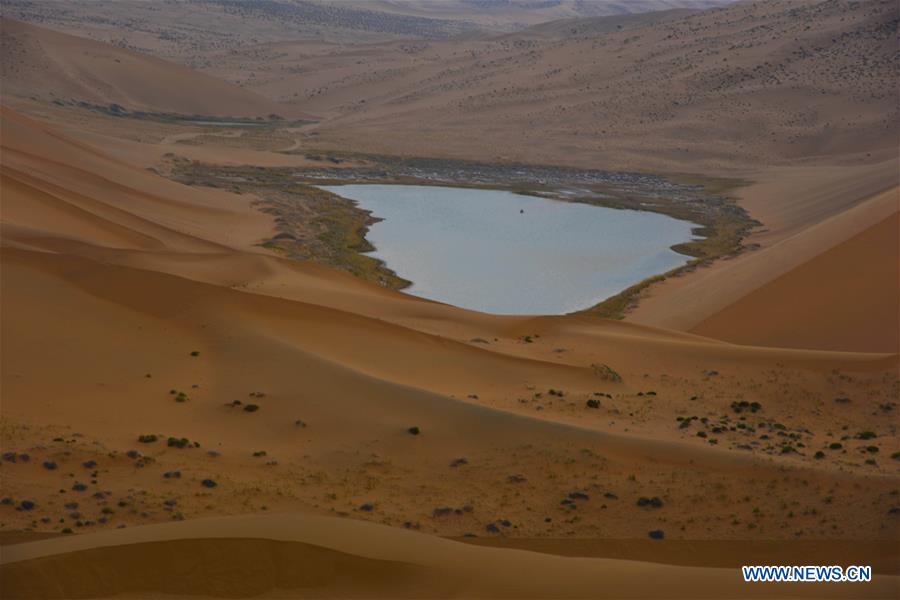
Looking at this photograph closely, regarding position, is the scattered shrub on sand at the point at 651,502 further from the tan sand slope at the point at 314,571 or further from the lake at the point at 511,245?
the lake at the point at 511,245

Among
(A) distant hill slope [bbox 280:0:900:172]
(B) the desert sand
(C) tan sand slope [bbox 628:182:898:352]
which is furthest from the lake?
(A) distant hill slope [bbox 280:0:900:172]

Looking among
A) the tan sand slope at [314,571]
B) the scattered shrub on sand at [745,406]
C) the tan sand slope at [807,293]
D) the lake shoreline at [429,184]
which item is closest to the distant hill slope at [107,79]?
the lake shoreline at [429,184]

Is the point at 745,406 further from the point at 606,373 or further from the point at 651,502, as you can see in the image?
the point at 651,502

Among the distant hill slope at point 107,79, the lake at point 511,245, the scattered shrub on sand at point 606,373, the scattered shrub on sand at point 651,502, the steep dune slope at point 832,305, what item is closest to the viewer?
the scattered shrub on sand at point 651,502

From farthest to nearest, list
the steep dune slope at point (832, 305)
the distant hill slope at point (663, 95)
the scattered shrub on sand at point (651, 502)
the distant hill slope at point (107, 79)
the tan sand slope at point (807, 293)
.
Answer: the distant hill slope at point (107, 79), the distant hill slope at point (663, 95), the tan sand slope at point (807, 293), the steep dune slope at point (832, 305), the scattered shrub on sand at point (651, 502)

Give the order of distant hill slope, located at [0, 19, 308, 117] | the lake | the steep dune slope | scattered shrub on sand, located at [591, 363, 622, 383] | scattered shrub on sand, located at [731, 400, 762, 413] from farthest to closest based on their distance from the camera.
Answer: distant hill slope, located at [0, 19, 308, 117] < the lake < the steep dune slope < scattered shrub on sand, located at [591, 363, 622, 383] < scattered shrub on sand, located at [731, 400, 762, 413]

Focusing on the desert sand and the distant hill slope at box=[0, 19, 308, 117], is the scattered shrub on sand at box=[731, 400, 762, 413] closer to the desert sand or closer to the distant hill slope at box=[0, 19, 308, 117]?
the desert sand

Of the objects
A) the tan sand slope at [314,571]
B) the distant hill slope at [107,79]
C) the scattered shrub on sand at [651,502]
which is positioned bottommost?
the tan sand slope at [314,571]

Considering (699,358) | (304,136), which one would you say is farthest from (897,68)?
(699,358)
